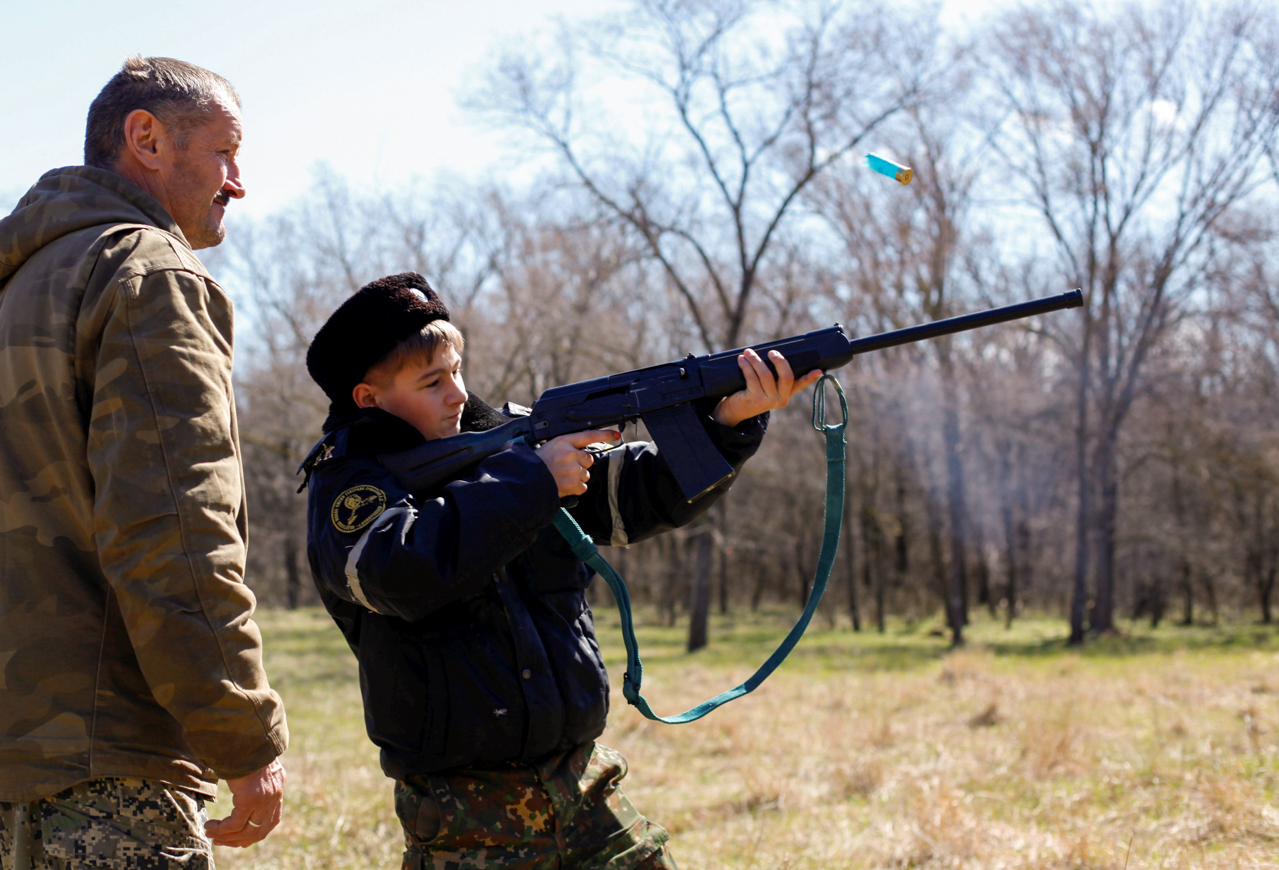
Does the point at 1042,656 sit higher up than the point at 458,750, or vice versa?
the point at 458,750

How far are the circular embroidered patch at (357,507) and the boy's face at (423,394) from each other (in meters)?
0.39

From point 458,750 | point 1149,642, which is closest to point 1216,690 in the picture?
point 458,750

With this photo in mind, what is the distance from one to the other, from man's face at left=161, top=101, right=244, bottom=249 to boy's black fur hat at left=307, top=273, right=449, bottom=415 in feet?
1.29

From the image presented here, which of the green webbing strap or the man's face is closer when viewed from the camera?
the man's face

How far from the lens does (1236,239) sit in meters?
20.6

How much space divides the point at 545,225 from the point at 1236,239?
1456cm

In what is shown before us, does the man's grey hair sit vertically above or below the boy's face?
above

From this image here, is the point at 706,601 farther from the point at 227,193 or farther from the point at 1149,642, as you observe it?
the point at 227,193

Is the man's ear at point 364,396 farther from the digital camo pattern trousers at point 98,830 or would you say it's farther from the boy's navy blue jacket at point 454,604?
the digital camo pattern trousers at point 98,830

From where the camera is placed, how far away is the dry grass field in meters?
4.77

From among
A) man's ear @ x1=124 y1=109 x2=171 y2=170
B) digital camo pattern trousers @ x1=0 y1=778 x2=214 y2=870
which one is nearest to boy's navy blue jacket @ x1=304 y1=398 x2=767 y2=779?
digital camo pattern trousers @ x1=0 y1=778 x2=214 y2=870

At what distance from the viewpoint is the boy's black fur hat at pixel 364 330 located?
8.84 feet

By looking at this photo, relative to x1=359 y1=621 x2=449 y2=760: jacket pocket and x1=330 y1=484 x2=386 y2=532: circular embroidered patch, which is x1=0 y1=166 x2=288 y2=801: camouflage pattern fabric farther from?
x1=359 y1=621 x2=449 y2=760: jacket pocket

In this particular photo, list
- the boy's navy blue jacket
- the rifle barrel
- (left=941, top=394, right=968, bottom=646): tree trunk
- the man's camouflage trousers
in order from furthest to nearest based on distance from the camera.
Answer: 1. (left=941, top=394, right=968, bottom=646): tree trunk
2. the rifle barrel
3. the man's camouflage trousers
4. the boy's navy blue jacket
